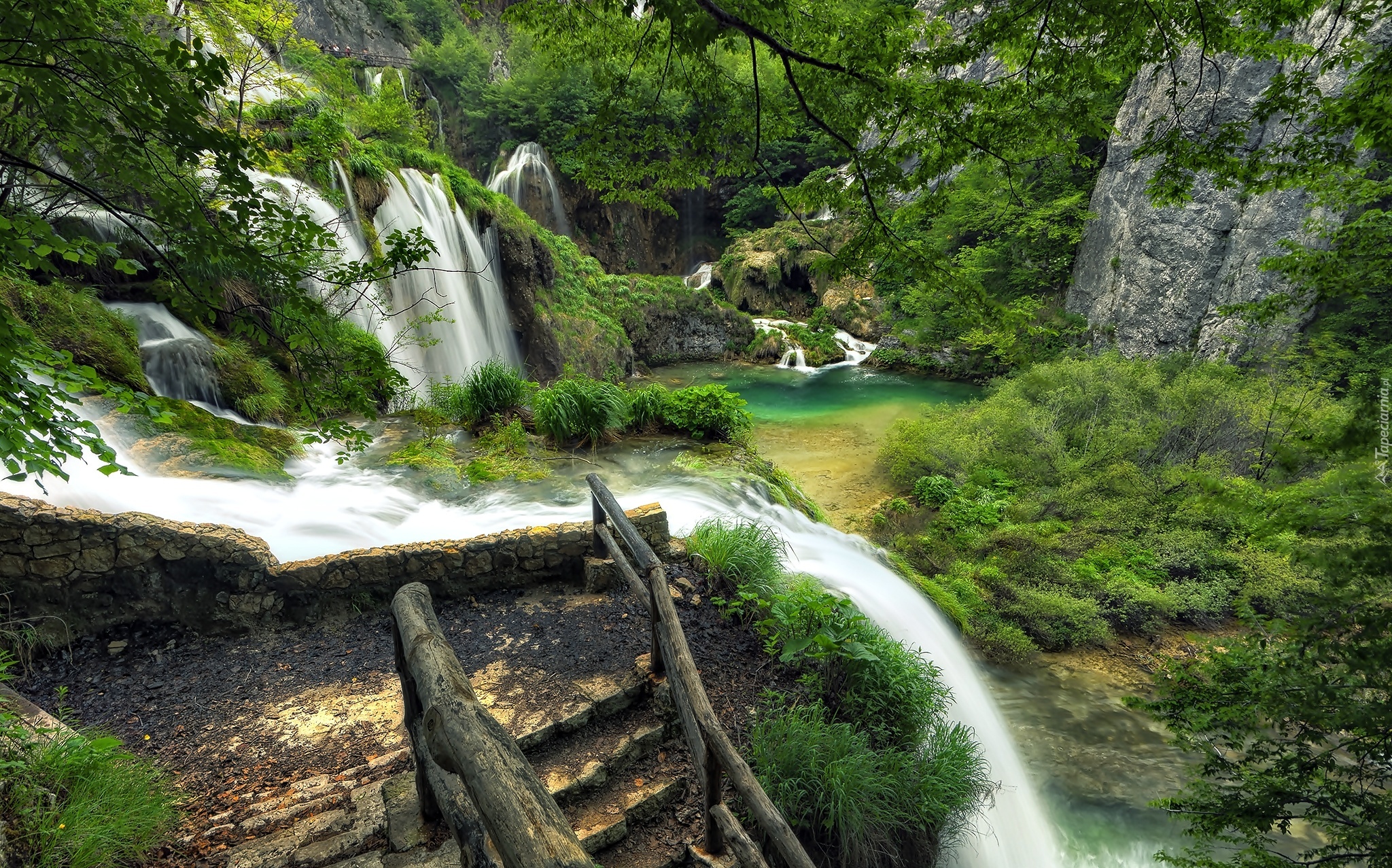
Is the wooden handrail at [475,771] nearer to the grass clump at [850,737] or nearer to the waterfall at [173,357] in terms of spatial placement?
the grass clump at [850,737]

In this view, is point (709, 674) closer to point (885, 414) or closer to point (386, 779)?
point (386, 779)

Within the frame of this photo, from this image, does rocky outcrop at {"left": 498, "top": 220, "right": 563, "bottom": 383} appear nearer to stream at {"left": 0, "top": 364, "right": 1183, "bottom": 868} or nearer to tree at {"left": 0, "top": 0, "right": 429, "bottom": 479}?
stream at {"left": 0, "top": 364, "right": 1183, "bottom": 868}

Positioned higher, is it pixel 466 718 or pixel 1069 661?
pixel 466 718

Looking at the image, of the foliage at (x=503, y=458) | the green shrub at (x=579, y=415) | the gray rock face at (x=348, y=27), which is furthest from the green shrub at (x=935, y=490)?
the gray rock face at (x=348, y=27)

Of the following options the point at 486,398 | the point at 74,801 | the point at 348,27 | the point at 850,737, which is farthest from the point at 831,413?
the point at 348,27

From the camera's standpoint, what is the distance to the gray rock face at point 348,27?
2308cm

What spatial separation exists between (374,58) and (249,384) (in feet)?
81.4

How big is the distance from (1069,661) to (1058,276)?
14.1 m

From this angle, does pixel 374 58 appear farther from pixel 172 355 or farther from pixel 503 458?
pixel 503 458

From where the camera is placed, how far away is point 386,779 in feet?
9.45

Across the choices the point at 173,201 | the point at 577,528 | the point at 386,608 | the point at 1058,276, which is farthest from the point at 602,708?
the point at 1058,276

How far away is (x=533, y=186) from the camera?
23047 millimetres

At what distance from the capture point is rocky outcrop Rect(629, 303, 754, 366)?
21062 mm

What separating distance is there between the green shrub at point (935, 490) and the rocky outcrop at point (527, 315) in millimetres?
9286
